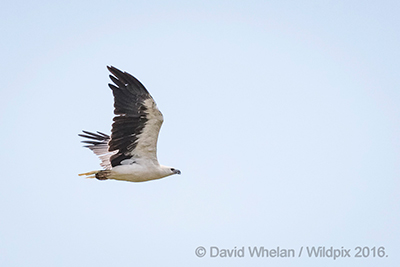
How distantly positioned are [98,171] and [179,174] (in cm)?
218

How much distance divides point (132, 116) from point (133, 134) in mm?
510

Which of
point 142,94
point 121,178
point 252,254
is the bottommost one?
point 252,254

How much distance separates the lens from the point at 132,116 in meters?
14.5

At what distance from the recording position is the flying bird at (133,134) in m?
14.4

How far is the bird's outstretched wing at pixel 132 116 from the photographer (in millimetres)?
14352

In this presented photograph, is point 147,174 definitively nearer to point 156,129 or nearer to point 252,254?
point 156,129

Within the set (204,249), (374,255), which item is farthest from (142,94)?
(374,255)

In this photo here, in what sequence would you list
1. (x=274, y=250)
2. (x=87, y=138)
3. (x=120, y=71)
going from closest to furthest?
(x=120, y=71), (x=274, y=250), (x=87, y=138)

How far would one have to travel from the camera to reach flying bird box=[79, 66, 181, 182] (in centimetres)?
1438

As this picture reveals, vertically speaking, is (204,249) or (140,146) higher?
(140,146)

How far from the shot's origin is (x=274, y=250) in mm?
15656

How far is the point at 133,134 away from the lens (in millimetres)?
14719

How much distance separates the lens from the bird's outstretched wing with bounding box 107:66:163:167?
47.1ft

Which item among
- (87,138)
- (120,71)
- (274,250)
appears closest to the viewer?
(120,71)
